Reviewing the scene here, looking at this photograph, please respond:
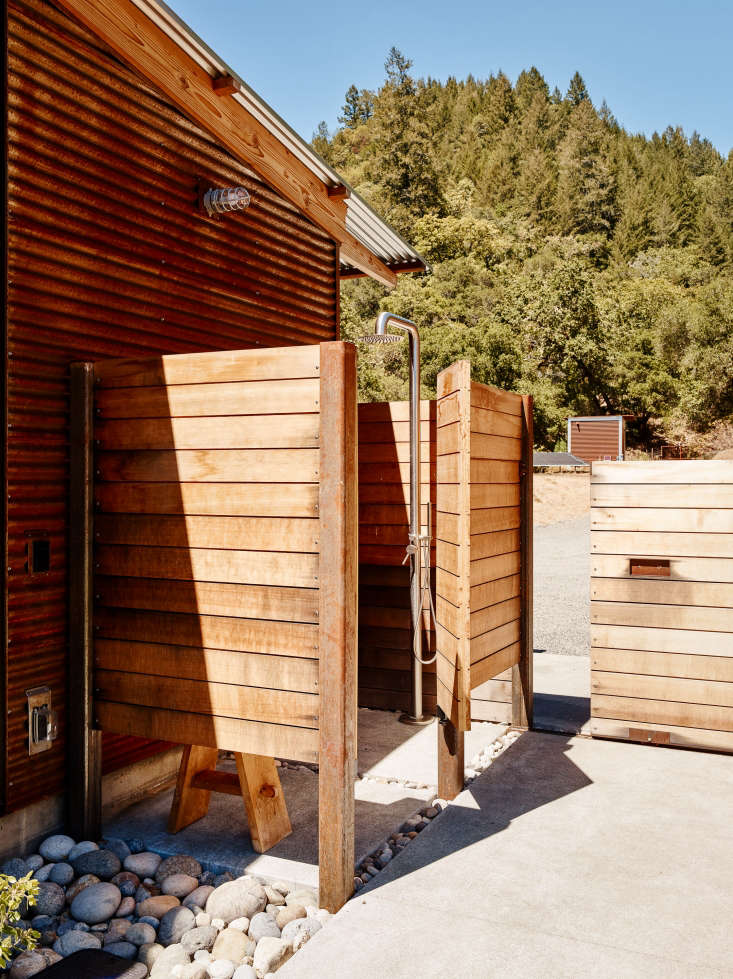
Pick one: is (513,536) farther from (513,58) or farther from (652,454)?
(513,58)

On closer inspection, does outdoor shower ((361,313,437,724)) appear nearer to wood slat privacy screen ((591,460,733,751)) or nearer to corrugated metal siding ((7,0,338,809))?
wood slat privacy screen ((591,460,733,751))

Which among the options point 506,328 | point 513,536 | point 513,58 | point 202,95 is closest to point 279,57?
point 506,328

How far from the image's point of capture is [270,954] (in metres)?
2.82

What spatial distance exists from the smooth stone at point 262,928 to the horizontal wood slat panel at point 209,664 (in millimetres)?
847

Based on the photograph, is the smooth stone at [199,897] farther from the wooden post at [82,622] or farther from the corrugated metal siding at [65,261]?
the corrugated metal siding at [65,261]

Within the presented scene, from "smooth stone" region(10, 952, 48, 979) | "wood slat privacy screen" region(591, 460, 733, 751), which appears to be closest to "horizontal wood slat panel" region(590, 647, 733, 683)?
"wood slat privacy screen" region(591, 460, 733, 751)

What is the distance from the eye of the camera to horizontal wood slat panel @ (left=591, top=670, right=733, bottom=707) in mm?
4918

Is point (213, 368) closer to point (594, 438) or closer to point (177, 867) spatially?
point (177, 867)

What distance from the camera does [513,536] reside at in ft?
16.4

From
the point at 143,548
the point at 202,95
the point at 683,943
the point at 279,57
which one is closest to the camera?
the point at 683,943

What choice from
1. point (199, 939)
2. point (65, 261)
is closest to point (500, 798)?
point (199, 939)

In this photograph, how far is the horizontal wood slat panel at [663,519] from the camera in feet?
16.1

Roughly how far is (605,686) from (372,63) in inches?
2064

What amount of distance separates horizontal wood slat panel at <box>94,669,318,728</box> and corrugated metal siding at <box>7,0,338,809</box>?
13.0 inches
